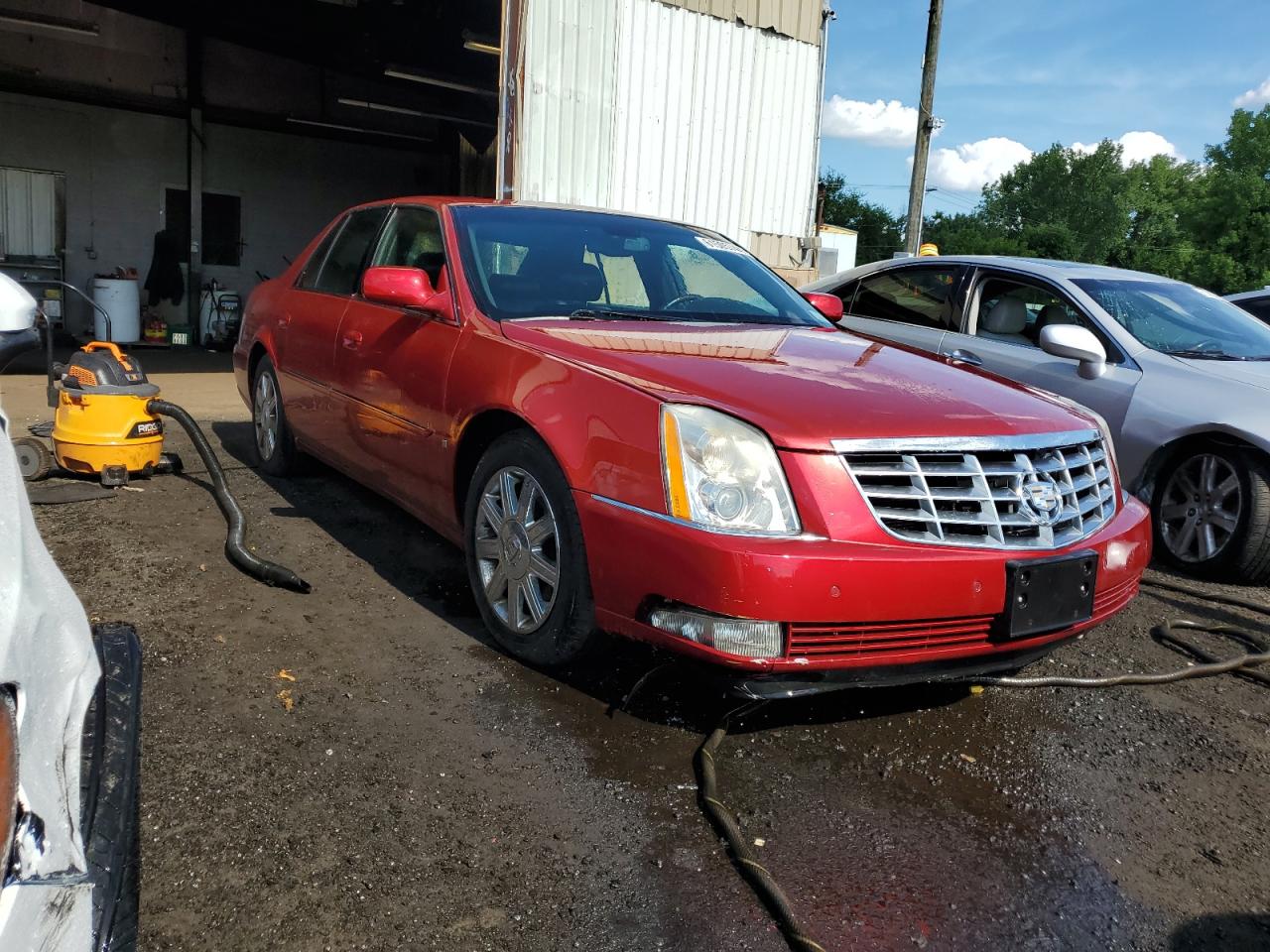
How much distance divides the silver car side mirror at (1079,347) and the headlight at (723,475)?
303 centimetres

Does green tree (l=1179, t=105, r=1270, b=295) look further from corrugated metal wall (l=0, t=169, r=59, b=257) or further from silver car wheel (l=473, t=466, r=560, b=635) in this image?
silver car wheel (l=473, t=466, r=560, b=635)

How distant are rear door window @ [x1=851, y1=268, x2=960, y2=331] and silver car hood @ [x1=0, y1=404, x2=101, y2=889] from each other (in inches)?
205

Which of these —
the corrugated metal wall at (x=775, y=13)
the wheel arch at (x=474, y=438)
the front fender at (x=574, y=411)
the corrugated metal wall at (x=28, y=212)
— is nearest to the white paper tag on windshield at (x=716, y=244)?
the front fender at (x=574, y=411)

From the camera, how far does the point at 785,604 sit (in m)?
2.33

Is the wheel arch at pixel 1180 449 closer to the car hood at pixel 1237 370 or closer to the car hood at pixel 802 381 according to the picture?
the car hood at pixel 1237 370

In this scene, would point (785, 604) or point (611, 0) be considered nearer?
point (785, 604)

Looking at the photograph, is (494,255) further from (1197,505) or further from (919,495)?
(1197,505)

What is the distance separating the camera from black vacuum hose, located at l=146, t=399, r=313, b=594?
12.2ft

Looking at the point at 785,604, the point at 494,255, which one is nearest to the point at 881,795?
the point at 785,604

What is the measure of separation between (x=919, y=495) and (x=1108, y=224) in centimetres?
9456

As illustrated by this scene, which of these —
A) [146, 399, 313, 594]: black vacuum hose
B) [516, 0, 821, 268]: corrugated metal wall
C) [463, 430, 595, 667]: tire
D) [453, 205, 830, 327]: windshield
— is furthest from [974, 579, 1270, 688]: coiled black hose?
[516, 0, 821, 268]: corrugated metal wall

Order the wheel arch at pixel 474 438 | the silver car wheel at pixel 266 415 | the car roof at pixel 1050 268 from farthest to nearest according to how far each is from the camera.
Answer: the car roof at pixel 1050 268
the silver car wheel at pixel 266 415
the wheel arch at pixel 474 438

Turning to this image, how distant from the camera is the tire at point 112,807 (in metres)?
1.21

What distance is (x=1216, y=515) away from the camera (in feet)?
15.1
